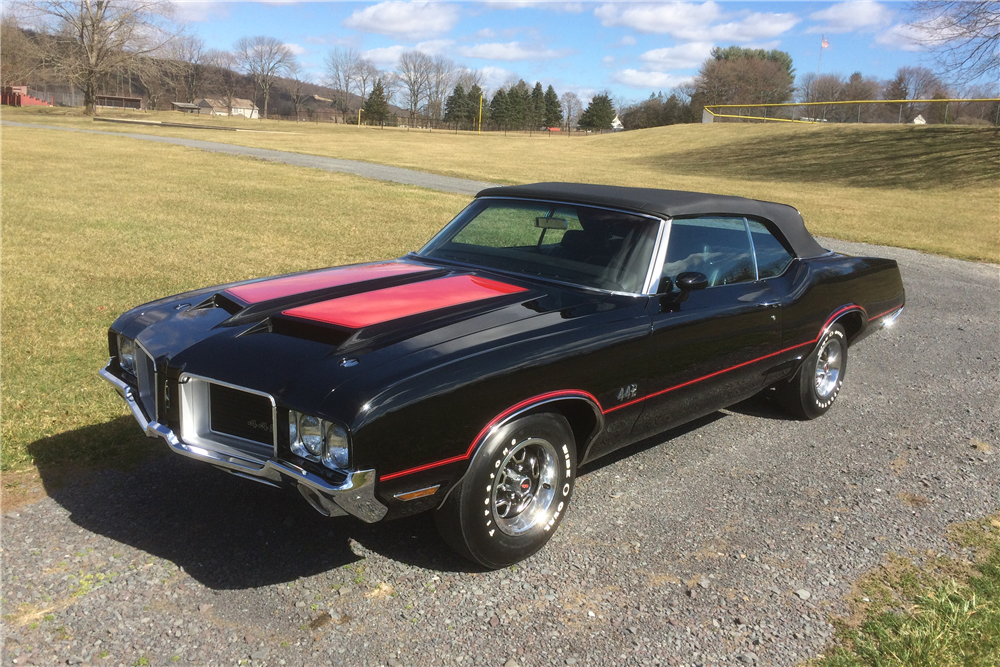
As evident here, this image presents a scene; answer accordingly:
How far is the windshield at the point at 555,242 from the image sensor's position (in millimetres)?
3900

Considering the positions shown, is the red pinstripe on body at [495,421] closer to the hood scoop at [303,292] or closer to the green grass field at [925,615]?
the hood scoop at [303,292]

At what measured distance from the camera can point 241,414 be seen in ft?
9.66

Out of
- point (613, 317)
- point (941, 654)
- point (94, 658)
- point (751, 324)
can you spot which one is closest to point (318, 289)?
point (613, 317)

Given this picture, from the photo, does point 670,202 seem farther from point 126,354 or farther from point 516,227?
point 126,354

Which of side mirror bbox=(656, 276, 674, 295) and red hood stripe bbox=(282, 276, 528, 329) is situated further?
side mirror bbox=(656, 276, 674, 295)

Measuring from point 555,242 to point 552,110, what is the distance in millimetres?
104653

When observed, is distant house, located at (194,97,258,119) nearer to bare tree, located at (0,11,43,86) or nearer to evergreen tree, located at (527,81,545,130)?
bare tree, located at (0,11,43,86)

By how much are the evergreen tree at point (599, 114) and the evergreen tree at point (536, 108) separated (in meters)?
5.94

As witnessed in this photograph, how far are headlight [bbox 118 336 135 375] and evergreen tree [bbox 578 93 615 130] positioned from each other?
99.0 meters

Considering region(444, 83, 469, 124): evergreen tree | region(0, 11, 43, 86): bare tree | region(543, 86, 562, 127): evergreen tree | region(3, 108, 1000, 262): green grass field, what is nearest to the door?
region(3, 108, 1000, 262): green grass field

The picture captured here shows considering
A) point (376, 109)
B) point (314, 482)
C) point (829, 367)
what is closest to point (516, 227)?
point (314, 482)

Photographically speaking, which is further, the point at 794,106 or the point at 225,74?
the point at 225,74

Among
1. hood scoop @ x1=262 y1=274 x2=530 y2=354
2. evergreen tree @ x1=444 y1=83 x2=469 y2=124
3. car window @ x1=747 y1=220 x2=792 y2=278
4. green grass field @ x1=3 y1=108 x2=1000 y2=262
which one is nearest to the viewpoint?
hood scoop @ x1=262 y1=274 x2=530 y2=354

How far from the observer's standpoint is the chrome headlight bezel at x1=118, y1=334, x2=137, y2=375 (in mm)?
3572
